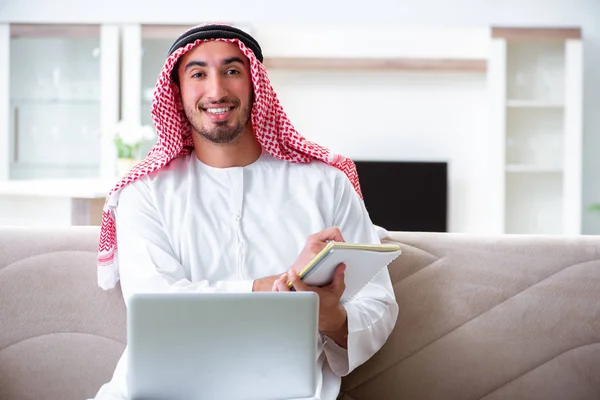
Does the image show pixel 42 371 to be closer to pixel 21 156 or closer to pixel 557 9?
pixel 21 156

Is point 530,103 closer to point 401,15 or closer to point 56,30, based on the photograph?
point 401,15

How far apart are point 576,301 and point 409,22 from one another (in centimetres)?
407

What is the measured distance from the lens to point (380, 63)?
5.76 meters

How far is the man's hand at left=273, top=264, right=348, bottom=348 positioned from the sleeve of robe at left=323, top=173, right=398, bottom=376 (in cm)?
3

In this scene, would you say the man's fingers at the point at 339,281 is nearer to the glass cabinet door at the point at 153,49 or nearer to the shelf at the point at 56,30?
the glass cabinet door at the point at 153,49

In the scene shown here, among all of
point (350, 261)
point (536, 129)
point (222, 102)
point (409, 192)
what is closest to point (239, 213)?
point (222, 102)

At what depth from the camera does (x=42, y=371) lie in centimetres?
203

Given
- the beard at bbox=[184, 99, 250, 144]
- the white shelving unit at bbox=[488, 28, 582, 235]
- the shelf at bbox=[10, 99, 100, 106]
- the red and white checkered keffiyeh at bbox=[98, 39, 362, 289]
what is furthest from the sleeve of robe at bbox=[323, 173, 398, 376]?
the shelf at bbox=[10, 99, 100, 106]

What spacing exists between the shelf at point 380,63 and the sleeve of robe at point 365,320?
3.88m

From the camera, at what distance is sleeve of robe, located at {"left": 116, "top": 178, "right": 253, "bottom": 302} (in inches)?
72.3

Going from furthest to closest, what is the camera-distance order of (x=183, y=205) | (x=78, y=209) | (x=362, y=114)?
1. (x=362, y=114)
2. (x=78, y=209)
3. (x=183, y=205)

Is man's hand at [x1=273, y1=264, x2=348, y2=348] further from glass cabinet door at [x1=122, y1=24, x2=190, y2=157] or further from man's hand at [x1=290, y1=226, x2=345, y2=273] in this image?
glass cabinet door at [x1=122, y1=24, x2=190, y2=157]

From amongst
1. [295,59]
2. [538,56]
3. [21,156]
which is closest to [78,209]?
[21,156]

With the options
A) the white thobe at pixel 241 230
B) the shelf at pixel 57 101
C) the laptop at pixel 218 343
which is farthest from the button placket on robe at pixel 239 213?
the shelf at pixel 57 101
